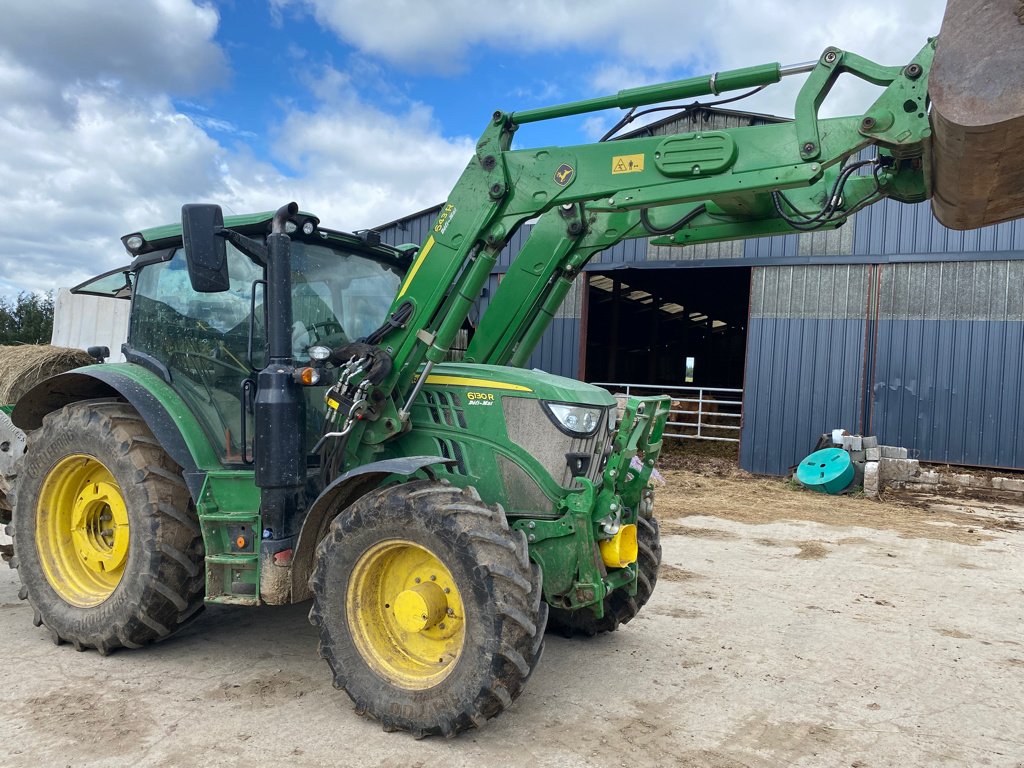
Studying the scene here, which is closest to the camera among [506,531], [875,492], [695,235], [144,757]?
[144,757]

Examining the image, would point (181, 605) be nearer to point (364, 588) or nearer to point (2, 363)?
point (364, 588)

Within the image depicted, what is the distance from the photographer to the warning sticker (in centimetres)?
398

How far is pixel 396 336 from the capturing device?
13.9 feet

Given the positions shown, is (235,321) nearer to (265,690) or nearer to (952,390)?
(265,690)

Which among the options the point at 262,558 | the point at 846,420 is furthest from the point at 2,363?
the point at 846,420

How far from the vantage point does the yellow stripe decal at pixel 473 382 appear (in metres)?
4.15

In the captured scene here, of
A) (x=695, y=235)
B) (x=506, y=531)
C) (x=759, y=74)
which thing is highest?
(x=759, y=74)

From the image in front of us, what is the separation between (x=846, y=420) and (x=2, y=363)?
1239 cm

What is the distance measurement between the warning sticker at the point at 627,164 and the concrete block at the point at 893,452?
1105 cm

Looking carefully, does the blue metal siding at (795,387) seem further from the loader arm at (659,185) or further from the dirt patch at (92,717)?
the dirt patch at (92,717)

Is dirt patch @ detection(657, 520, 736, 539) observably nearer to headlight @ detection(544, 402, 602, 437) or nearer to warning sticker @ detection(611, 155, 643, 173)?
headlight @ detection(544, 402, 602, 437)

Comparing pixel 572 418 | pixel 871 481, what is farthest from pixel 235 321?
pixel 871 481

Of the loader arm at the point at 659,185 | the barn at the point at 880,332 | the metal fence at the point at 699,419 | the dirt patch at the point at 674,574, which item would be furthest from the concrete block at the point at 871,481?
the loader arm at the point at 659,185

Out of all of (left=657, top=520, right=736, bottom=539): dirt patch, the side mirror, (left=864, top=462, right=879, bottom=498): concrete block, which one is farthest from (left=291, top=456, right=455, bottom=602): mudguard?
(left=864, top=462, right=879, bottom=498): concrete block
